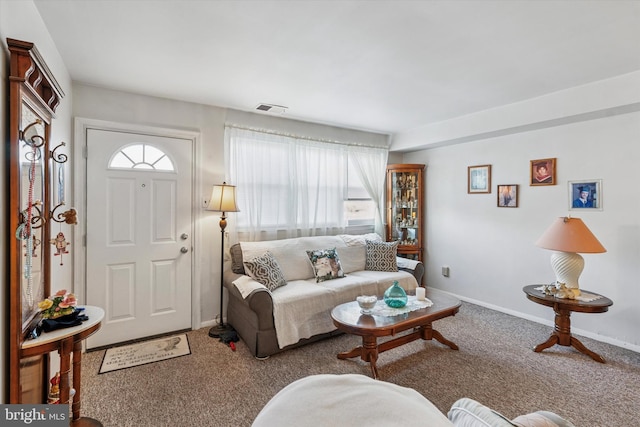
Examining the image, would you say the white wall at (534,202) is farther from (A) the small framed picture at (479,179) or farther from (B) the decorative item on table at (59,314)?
(B) the decorative item on table at (59,314)

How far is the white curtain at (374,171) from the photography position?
4.56 m

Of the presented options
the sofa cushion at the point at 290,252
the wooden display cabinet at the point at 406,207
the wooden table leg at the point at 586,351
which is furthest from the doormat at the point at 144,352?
the wooden table leg at the point at 586,351

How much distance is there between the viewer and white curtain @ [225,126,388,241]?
11.8 ft

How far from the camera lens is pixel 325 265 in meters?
3.48

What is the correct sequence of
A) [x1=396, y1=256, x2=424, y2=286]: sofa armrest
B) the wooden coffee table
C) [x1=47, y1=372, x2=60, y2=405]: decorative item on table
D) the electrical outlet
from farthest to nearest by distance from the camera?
the electrical outlet → [x1=396, y1=256, x2=424, y2=286]: sofa armrest → the wooden coffee table → [x1=47, y1=372, x2=60, y2=405]: decorative item on table

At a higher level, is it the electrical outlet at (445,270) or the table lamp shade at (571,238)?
the table lamp shade at (571,238)

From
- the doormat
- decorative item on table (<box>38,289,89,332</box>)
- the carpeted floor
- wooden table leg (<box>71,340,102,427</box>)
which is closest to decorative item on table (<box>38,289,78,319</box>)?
decorative item on table (<box>38,289,89,332</box>)

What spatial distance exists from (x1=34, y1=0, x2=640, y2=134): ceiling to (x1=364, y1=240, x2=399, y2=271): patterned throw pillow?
1.78 metres

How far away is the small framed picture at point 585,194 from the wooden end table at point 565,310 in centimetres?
92

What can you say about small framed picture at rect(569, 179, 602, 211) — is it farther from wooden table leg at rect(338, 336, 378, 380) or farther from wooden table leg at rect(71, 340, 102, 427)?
wooden table leg at rect(71, 340, 102, 427)

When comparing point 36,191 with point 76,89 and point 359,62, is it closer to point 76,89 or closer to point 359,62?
point 76,89

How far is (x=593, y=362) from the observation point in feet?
8.58

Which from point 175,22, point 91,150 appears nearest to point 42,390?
point 91,150

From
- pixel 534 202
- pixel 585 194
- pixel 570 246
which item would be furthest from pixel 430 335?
pixel 585 194
